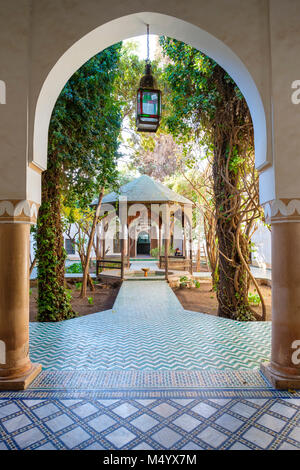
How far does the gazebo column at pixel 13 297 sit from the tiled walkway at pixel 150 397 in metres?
0.20

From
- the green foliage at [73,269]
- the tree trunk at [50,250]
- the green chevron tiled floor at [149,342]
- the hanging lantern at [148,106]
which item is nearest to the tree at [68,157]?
the tree trunk at [50,250]

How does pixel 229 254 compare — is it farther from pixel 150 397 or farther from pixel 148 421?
pixel 148 421

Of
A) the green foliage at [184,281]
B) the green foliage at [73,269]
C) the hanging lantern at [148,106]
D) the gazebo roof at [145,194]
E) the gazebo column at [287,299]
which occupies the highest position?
the gazebo roof at [145,194]

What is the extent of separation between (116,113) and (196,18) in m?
4.66

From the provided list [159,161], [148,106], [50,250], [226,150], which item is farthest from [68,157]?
[159,161]

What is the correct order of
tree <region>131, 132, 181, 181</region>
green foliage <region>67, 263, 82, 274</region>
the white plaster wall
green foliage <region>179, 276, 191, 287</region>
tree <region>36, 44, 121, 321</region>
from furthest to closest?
tree <region>131, 132, 181, 181</region> → the white plaster wall → green foliage <region>67, 263, 82, 274</region> → green foliage <region>179, 276, 191, 287</region> → tree <region>36, 44, 121, 321</region>

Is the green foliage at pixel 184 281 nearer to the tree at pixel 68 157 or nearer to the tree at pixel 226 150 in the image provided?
the tree at pixel 226 150

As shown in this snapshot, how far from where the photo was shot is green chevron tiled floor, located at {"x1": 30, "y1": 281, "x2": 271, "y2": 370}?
361cm

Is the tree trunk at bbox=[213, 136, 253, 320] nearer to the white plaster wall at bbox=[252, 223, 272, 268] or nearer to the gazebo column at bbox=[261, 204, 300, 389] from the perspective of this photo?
the gazebo column at bbox=[261, 204, 300, 389]

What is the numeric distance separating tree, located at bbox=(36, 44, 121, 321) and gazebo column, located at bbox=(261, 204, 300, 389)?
14.4 feet

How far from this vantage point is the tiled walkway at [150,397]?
7.12 feet

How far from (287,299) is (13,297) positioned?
2.79m

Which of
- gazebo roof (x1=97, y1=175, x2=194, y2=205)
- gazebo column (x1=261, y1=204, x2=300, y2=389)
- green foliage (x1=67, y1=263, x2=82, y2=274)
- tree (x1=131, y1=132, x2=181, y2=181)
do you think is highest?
tree (x1=131, y1=132, x2=181, y2=181)

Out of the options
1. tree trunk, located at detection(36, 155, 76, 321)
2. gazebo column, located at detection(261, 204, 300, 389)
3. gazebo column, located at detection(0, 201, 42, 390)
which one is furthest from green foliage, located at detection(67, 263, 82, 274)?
gazebo column, located at detection(261, 204, 300, 389)
